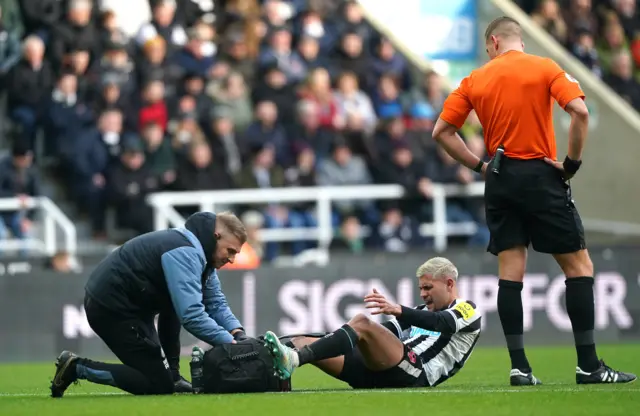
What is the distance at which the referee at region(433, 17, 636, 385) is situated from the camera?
32.7 feet

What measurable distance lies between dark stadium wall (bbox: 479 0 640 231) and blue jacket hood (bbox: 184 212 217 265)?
484 inches

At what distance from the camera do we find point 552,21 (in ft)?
77.6

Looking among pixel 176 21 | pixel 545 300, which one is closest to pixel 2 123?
pixel 176 21

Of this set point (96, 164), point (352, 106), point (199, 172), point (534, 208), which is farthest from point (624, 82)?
point (534, 208)

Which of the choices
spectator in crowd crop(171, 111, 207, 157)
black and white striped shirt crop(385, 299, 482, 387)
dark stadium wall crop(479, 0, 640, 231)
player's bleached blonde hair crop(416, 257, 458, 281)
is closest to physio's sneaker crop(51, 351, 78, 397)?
black and white striped shirt crop(385, 299, 482, 387)

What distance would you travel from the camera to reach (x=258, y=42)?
20.4 metres

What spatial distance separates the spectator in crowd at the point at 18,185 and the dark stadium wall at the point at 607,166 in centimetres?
792

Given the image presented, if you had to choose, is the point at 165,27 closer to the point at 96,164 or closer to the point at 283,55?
the point at 283,55

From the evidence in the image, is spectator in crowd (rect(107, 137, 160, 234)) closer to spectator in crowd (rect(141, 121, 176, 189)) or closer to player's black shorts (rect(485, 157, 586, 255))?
spectator in crowd (rect(141, 121, 176, 189))

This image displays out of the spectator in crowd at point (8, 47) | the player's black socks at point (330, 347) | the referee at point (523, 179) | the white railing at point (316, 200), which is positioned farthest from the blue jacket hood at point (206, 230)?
the spectator in crowd at point (8, 47)

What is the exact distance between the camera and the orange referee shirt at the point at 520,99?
9.93m

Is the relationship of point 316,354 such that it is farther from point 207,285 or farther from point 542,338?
point 542,338

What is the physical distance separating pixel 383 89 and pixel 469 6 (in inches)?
114

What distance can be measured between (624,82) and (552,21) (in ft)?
5.09
